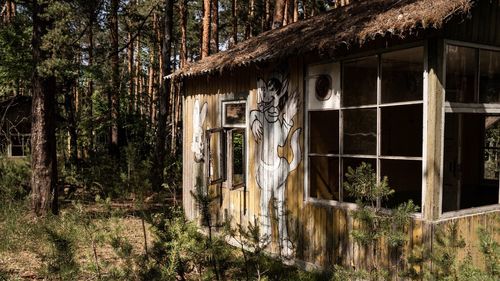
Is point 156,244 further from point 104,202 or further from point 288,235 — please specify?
point 288,235

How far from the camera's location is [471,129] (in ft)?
27.2

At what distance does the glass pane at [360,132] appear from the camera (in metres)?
7.17

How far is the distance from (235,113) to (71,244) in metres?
4.95

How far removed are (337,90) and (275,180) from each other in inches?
74.0

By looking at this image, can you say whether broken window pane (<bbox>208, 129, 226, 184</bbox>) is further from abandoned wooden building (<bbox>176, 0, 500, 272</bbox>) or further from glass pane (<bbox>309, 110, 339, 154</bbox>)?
glass pane (<bbox>309, 110, 339, 154</bbox>)

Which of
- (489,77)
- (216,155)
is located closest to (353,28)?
(489,77)

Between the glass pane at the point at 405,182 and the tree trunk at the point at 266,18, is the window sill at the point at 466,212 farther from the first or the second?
the tree trunk at the point at 266,18

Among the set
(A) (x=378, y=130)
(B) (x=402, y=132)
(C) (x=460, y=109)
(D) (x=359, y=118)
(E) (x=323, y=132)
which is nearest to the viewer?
(C) (x=460, y=109)

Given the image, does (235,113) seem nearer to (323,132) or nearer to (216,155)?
(216,155)

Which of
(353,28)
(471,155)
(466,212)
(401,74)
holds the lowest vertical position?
(466,212)

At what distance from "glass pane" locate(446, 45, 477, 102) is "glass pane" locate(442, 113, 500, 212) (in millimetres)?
2478

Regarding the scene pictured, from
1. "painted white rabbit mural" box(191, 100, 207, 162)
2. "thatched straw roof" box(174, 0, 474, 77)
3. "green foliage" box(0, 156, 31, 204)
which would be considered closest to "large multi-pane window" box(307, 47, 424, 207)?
"thatched straw roof" box(174, 0, 474, 77)

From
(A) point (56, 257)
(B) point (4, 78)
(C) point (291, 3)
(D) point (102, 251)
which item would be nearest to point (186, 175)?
(D) point (102, 251)

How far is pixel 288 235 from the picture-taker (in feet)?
22.5
